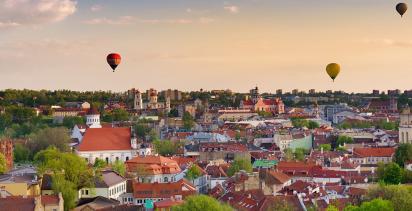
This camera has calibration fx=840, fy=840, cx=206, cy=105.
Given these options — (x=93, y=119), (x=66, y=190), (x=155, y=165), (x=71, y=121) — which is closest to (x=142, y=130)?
(x=93, y=119)

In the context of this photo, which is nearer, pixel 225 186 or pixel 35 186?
pixel 35 186

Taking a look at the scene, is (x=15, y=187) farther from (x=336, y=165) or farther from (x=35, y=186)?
(x=336, y=165)

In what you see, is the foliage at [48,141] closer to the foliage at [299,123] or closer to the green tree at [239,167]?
the green tree at [239,167]

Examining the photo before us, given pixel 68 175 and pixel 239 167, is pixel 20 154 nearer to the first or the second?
pixel 239 167

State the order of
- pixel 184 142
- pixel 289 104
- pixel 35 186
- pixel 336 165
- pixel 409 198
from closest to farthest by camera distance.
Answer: pixel 409 198, pixel 35 186, pixel 336 165, pixel 184 142, pixel 289 104

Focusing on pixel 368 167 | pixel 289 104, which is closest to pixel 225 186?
pixel 368 167

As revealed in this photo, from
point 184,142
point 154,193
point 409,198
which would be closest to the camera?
point 409,198

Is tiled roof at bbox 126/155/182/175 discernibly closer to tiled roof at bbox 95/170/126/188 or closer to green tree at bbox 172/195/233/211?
tiled roof at bbox 95/170/126/188
